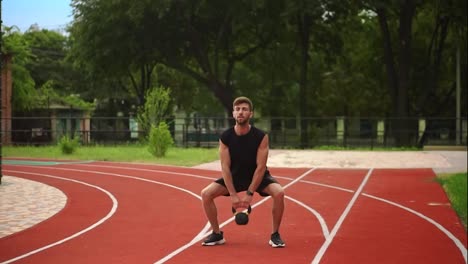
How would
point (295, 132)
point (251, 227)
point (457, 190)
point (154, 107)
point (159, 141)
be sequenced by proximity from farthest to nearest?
point (295, 132) < point (154, 107) < point (159, 141) < point (457, 190) < point (251, 227)

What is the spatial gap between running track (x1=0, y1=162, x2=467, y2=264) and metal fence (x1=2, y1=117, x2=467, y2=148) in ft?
58.8

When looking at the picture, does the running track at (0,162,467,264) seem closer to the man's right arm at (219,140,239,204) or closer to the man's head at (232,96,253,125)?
the man's right arm at (219,140,239,204)

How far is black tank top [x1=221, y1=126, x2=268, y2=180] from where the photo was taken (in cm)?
731

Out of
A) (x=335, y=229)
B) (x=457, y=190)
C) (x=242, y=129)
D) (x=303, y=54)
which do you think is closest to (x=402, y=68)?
(x=303, y=54)

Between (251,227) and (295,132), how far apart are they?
88.4ft

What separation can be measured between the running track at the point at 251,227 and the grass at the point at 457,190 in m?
0.19

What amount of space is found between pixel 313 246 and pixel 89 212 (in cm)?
449

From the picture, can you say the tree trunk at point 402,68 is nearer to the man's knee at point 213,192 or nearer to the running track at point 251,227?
the running track at point 251,227

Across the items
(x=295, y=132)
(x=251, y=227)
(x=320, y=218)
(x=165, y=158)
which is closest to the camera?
(x=251, y=227)

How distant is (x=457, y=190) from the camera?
13.3m

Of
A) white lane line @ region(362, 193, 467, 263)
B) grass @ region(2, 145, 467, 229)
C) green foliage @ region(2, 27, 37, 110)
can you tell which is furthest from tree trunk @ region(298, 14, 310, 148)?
white lane line @ region(362, 193, 467, 263)

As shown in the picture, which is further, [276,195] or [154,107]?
[154,107]

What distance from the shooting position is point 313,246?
764cm

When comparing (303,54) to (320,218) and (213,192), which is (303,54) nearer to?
(320,218)
